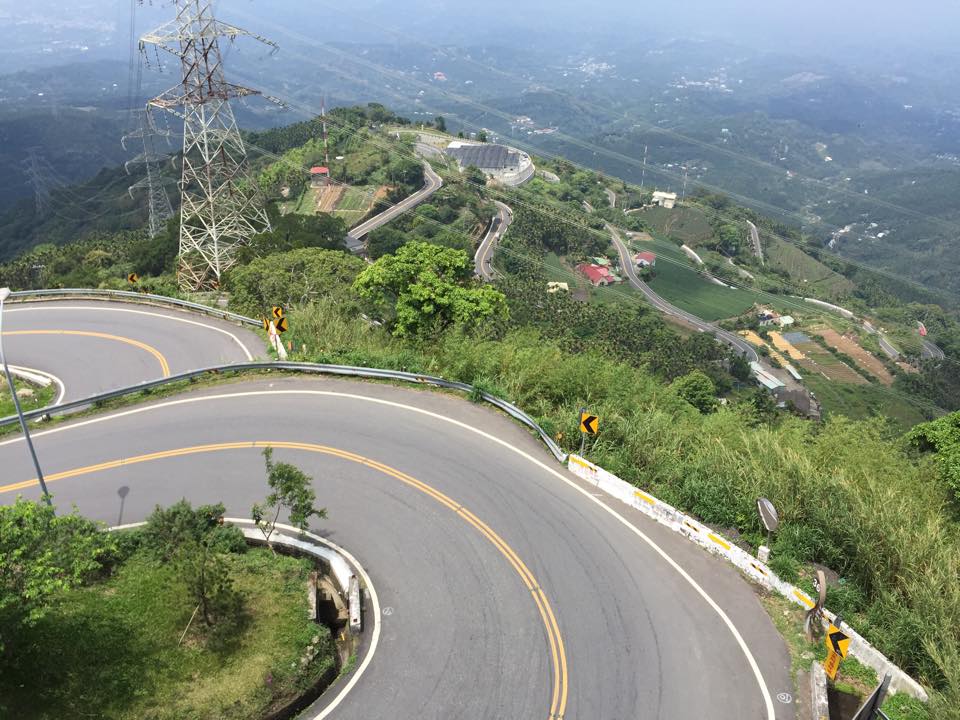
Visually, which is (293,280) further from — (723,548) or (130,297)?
(723,548)

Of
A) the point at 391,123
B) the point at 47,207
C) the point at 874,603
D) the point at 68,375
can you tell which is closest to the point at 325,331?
the point at 68,375

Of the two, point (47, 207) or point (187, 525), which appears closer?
point (187, 525)

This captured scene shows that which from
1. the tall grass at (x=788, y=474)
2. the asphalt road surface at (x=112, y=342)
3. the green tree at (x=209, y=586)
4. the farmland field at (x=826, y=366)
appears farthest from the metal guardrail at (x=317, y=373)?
the farmland field at (x=826, y=366)

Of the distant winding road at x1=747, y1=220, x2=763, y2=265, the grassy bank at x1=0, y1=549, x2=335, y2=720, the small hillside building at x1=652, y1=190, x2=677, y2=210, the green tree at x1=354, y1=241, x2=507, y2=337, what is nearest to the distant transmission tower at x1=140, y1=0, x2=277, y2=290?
the green tree at x1=354, y1=241, x2=507, y2=337

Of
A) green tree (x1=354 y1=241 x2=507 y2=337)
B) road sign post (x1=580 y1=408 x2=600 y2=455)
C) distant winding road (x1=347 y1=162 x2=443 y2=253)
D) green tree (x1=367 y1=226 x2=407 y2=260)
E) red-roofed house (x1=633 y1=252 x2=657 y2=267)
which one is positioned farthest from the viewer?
red-roofed house (x1=633 y1=252 x2=657 y2=267)

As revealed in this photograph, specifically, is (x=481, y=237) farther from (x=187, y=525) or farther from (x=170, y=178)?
(x=187, y=525)

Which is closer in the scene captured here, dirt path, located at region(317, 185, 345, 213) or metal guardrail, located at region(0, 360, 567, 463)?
metal guardrail, located at region(0, 360, 567, 463)

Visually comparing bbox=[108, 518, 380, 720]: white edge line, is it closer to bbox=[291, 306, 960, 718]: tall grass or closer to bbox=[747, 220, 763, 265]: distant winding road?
bbox=[291, 306, 960, 718]: tall grass
